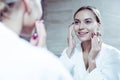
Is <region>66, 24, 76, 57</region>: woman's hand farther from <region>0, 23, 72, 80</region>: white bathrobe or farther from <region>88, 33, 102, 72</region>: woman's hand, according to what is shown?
<region>0, 23, 72, 80</region>: white bathrobe

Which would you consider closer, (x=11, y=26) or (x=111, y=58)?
(x=11, y=26)

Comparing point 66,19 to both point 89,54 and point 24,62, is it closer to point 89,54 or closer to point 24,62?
point 89,54

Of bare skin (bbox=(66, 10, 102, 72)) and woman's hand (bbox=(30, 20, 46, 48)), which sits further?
bare skin (bbox=(66, 10, 102, 72))

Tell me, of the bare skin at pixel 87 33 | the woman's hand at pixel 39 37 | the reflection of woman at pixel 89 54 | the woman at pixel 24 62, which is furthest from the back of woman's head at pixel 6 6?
the bare skin at pixel 87 33

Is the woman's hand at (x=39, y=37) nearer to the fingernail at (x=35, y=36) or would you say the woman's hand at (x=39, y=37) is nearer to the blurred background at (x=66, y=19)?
the fingernail at (x=35, y=36)

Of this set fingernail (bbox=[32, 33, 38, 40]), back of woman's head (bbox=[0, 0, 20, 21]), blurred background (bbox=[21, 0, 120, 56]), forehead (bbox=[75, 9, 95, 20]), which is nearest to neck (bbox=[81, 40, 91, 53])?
forehead (bbox=[75, 9, 95, 20])

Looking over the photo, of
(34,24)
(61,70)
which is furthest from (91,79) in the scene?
(61,70)

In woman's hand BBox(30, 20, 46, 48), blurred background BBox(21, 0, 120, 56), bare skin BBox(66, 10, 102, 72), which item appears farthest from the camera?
blurred background BBox(21, 0, 120, 56)

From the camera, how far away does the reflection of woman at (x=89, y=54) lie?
1513mm

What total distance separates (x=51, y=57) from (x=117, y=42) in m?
1.81

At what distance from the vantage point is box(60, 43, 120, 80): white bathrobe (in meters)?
1.48

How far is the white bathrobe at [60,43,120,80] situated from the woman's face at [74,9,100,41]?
103mm

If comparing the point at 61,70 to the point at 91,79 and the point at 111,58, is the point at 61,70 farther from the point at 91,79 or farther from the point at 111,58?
the point at 111,58

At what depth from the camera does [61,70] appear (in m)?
0.49
